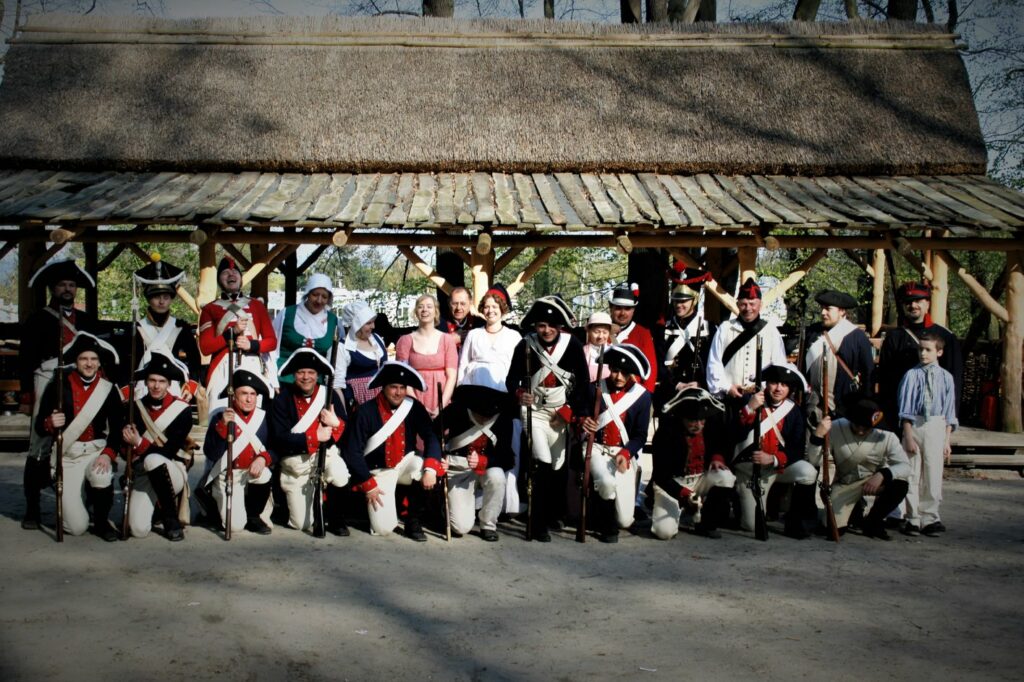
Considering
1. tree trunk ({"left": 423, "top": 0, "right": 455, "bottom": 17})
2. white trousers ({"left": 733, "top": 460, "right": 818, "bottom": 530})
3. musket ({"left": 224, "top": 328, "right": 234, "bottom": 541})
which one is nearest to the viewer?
musket ({"left": 224, "top": 328, "right": 234, "bottom": 541})

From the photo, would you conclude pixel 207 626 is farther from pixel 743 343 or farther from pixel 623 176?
pixel 623 176

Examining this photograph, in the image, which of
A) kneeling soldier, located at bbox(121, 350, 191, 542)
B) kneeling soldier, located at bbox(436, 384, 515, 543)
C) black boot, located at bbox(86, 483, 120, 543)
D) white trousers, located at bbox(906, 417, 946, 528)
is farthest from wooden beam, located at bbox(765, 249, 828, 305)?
black boot, located at bbox(86, 483, 120, 543)

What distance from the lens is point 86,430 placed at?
23.4 ft

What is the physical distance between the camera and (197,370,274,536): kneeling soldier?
7125 millimetres

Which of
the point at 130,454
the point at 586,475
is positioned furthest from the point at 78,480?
the point at 586,475

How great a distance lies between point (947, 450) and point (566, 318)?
3.10 meters

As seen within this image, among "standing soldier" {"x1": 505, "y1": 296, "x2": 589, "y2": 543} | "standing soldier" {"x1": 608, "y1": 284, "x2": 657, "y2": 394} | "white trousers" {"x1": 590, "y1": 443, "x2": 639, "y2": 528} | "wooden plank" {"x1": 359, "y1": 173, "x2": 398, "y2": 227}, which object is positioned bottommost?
"white trousers" {"x1": 590, "y1": 443, "x2": 639, "y2": 528}

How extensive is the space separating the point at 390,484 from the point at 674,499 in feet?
6.73

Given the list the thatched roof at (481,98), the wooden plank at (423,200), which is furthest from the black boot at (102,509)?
the thatched roof at (481,98)

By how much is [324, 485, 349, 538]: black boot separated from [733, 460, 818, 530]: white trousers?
2.90 m

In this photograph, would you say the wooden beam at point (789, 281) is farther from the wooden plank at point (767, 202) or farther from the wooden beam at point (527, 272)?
the wooden beam at point (527, 272)

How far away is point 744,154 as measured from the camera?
39.1 feet

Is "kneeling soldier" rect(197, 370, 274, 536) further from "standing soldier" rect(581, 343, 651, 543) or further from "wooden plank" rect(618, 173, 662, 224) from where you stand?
"wooden plank" rect(618, 173, 662, 224)

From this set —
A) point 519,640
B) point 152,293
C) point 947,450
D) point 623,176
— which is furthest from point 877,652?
point 623,176
